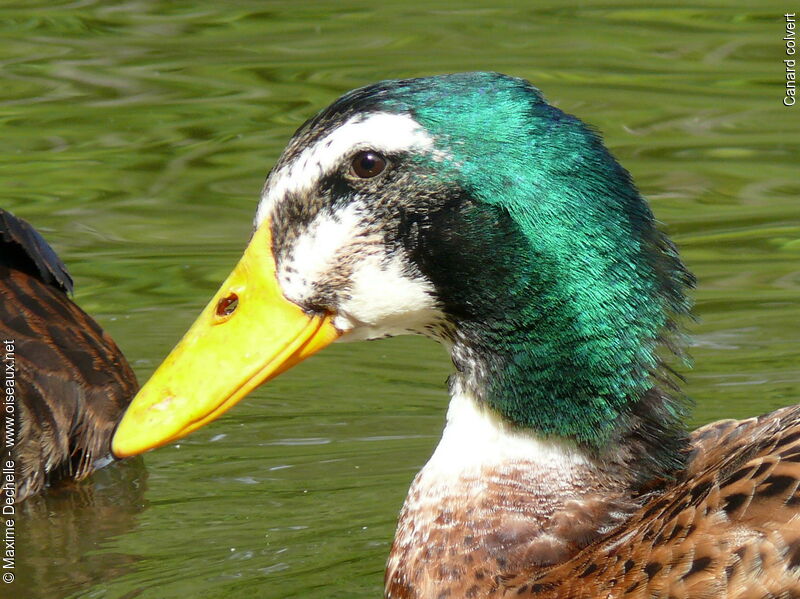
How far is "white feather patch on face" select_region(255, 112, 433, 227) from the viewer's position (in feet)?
15.5

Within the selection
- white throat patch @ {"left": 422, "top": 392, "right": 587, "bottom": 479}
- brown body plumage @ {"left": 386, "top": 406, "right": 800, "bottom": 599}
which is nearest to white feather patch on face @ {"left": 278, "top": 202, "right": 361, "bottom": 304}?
white throat patch @ {"left": 422, "top": 392, "right": 587, "bottom": 479}

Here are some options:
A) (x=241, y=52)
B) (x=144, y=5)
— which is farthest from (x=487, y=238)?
(x=144, y=5)

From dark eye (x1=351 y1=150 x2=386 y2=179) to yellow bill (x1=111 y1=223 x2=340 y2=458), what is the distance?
357 mm

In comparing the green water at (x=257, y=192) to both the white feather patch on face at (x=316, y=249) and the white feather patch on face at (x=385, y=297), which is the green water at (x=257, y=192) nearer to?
the white feather patch on face at (x=385, y=297)

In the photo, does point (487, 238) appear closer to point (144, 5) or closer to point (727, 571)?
point (727, 571)

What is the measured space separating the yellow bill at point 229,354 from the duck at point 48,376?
1.89 metres

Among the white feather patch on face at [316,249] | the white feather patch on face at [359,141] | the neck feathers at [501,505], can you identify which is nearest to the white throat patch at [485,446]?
the neck feathers at [501,505]

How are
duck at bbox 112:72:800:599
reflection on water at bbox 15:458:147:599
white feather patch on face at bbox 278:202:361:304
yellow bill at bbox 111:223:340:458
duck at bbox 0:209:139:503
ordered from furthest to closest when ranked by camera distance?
duck at bbox 0:209:139:503
reflection on water at bbox 15:458:147:599
yellow bill at bbox 111:223:340:458
white feather patch on face at bbox 278:202:361:304
duck at bbox 112:72:800:599

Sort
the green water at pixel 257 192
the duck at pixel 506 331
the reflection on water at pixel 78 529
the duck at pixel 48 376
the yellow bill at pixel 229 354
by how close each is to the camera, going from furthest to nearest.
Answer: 1. the duck at pixel 48 376
2. the green water at pixel 257 192
3. the reflection on water at pixel 78 529
4. the yellow bill at pixel 229 354
5. the duck at pixel 506 331

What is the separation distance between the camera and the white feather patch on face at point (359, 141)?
15.5ft

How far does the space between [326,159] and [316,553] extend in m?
1.90

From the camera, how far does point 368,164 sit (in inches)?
188

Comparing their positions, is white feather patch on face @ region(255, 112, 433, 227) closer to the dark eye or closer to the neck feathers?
the dark eye

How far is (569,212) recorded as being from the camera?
4.70 metres
